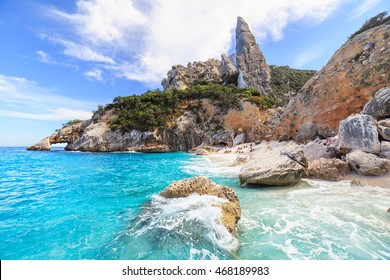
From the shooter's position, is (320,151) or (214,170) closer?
(320,151)

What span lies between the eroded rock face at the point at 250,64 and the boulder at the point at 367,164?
5718 centimetres

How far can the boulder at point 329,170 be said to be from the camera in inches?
437

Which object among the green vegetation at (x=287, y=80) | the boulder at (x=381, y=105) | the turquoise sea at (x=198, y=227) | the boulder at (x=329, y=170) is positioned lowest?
the turquoise sea at (x=198, y=227)

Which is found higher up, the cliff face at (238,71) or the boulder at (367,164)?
the cliff face at (238,71)

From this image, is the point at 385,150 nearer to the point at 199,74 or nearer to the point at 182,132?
the point at 182,132

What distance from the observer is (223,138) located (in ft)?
139

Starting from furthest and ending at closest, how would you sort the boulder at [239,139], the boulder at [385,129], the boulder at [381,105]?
the boulder at [239,139] < the boulder at [381,105] < the boulder at [385,129]

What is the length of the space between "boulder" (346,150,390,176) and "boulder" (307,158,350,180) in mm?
437

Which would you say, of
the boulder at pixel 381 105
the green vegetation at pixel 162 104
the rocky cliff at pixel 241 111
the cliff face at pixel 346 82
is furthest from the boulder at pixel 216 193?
the green vegetation at pixel 162 104

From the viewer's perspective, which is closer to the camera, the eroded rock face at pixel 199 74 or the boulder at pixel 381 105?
the boulder at pixel 381 105

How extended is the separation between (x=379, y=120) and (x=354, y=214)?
425 inches

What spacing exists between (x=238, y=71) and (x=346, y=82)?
5159 cm

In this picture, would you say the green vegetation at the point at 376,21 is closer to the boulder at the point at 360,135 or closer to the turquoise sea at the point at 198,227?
the boulder at the point at 360,135

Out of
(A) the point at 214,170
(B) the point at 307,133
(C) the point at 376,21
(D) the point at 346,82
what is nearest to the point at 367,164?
(A) the point at 214,170
